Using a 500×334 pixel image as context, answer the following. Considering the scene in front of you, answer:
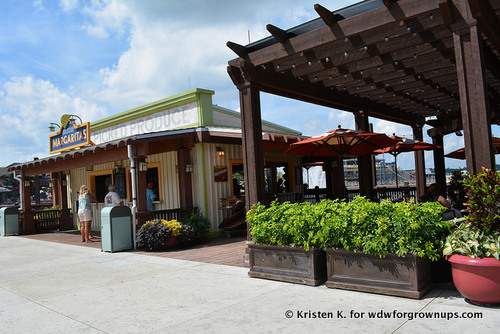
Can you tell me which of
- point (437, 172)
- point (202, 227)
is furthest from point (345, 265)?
point (437, 172)

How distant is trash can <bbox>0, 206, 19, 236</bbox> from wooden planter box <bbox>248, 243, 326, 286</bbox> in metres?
12.7

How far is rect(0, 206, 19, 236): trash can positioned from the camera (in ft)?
48.9

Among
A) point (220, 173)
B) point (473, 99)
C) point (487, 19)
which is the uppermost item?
point (487, 19)

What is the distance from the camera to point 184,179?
35.0 ft

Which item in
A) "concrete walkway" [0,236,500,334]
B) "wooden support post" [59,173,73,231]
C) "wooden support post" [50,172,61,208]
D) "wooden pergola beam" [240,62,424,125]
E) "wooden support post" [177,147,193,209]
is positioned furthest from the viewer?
"wooden support post" [50,172,61,208]

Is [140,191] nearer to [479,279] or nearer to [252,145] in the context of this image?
[252,145]

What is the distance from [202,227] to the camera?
33.0ft

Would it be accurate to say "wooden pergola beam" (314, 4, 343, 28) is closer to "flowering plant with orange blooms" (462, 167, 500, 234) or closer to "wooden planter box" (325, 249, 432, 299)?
"flowering plant with orange blooms" (462, 167, 500, 234)

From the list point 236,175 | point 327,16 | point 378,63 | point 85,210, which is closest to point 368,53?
point 378,63

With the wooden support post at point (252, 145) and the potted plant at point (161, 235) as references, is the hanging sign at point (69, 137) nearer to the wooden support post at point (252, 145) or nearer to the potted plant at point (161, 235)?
the potted plant at point (161, 235)

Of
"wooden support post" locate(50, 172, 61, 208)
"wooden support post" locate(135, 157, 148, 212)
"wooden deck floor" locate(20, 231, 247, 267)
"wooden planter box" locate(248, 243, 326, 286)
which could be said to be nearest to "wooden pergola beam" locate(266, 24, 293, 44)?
"wooden planter box" locate(248, 243, 326, 286)

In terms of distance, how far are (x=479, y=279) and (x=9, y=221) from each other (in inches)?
622

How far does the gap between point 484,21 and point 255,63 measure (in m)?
3.28

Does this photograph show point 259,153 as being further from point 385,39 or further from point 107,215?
point 107,215
